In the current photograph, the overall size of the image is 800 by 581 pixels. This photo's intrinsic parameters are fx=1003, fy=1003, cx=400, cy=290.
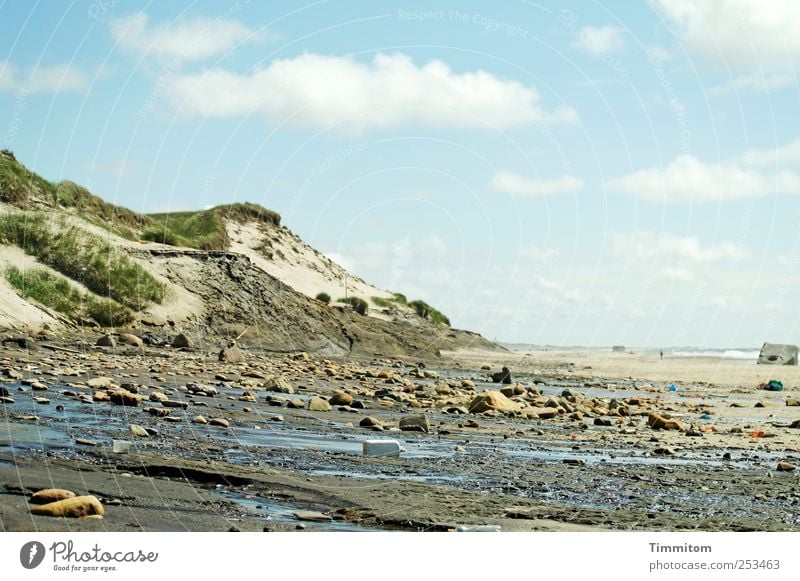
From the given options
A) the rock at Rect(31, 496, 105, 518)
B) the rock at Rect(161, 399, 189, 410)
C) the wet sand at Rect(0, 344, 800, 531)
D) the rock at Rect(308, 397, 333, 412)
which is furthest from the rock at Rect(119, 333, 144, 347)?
the rock at Rect(31, 496, 105, 518)

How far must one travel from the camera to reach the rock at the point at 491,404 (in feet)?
73.4

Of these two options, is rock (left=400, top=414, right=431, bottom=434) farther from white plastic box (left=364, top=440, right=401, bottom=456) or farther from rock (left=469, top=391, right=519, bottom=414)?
rock (left=469, top=391, right=519, bottom=414)

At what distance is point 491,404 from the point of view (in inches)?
884

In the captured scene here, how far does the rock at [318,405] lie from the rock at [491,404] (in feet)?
11.9

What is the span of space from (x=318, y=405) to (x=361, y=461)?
7.08m

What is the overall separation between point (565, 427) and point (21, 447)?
1166 centimetres

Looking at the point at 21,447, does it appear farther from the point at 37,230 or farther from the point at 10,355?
the point at 37,230

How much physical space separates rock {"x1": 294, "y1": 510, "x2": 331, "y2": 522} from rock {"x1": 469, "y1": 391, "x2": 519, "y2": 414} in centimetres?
1310

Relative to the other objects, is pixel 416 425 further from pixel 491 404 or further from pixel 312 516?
pixel 312 516

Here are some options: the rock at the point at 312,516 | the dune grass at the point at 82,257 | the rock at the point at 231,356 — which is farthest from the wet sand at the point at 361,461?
the dune grass at the point at 82,257

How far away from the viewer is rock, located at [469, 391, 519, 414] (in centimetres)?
2238

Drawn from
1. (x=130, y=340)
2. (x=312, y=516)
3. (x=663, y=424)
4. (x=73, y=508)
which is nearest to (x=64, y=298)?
(x=130, y=340)

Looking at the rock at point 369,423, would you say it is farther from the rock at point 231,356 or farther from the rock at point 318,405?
the rock at point 231,356

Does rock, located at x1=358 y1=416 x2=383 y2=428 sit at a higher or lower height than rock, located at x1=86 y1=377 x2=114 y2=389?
lower
